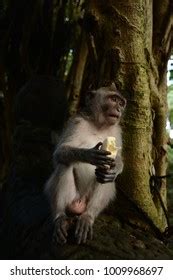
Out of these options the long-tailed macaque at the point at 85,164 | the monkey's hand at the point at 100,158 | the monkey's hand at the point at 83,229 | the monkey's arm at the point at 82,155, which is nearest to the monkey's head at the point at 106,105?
the long-tailed macaque at the point at 85,164

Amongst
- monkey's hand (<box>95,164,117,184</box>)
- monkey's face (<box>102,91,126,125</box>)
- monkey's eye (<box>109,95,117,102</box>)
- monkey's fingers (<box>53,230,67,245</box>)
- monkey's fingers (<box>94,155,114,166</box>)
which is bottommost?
monkey's fingers (<box>53,230,67,245</box>)

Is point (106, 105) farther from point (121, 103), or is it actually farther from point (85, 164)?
point (85, 164)

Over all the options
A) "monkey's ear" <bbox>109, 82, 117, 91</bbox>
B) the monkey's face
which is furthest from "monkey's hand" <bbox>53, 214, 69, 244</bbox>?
"monkey's ear" <bbox>109, 82, 117, 91</bbox>

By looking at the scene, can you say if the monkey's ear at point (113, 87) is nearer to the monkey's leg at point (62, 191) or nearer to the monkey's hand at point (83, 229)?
the monkey's leg at point (62, 191)

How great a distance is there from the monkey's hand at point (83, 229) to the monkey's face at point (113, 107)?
48cm

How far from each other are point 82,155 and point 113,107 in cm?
29

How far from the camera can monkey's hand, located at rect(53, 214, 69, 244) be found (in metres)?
2.32

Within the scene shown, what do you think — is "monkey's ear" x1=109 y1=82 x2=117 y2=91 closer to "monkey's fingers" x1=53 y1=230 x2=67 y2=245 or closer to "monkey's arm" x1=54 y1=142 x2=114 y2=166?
"monkey's arm" x1=54 y1=142 x2=114 y2=166

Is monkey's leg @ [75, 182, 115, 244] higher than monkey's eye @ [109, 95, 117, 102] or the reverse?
the reverse

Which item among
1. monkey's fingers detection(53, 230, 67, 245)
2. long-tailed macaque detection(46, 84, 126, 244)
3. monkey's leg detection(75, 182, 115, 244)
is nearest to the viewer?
monkey's fingers detection(53, 230, 67, 245)

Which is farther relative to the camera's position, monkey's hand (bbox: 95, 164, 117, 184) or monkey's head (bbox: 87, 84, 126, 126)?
monkey's head (bbox: 87, 84, 126, 126)

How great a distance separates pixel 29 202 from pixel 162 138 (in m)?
0.71

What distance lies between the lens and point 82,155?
2492 mm
